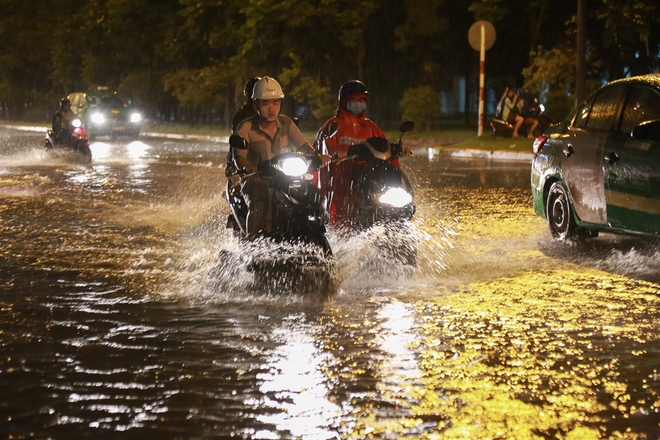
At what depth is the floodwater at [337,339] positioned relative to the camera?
495 cm

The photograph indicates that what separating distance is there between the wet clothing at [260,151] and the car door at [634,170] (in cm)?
274

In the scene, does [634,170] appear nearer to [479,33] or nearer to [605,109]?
[605,109]

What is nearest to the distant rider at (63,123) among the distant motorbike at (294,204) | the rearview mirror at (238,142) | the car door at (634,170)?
the car door at (634,170)

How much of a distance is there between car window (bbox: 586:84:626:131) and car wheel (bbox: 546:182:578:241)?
0.78 metres

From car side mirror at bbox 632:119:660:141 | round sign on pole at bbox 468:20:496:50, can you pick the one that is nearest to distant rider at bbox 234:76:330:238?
car side mirror at bbox 632:119:660:141

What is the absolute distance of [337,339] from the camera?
21.6 ft

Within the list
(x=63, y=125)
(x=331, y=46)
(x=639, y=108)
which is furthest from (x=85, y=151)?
(x=331, y=46)

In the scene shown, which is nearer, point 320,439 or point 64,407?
point 320,439

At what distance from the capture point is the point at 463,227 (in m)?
12.2

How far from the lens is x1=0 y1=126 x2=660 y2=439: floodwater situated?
4.95m

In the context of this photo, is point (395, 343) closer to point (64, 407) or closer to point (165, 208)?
point (64, 407)

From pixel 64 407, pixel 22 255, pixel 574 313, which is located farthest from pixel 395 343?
pixel 22 255

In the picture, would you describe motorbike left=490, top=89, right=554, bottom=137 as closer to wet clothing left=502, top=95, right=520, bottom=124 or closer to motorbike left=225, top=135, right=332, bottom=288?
wet clothing left=502, top=95, right=520, bottom=124

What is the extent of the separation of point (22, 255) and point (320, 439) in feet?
21.3
